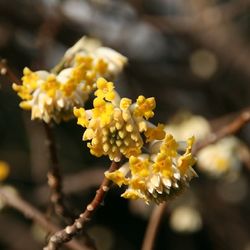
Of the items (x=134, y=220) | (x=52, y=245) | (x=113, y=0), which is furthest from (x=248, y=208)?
(x=52, y=245)

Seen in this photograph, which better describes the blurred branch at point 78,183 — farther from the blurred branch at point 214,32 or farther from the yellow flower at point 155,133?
the yellow flower at point 155,133

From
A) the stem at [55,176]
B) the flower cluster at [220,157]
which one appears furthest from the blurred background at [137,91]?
the stem at [55,176]

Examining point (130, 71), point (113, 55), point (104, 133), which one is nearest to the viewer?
point (104, 133)

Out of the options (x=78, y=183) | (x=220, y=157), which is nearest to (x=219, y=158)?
(x=220, y=157)

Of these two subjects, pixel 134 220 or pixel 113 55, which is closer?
pixel 113 55

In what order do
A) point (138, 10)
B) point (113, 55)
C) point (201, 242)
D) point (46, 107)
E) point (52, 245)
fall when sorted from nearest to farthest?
1. point (52, 245)
2. point (46, 107)
3. point (113, 55)
4. point (138, 10)
5. point (201, 242)

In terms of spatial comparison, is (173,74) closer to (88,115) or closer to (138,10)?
(138,10)

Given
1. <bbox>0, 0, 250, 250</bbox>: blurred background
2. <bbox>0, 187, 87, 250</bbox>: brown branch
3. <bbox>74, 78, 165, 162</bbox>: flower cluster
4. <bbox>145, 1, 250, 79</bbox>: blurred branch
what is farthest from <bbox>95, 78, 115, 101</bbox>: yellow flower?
<bbox>145, 1, 250, 79</bbox>: blurred branch
